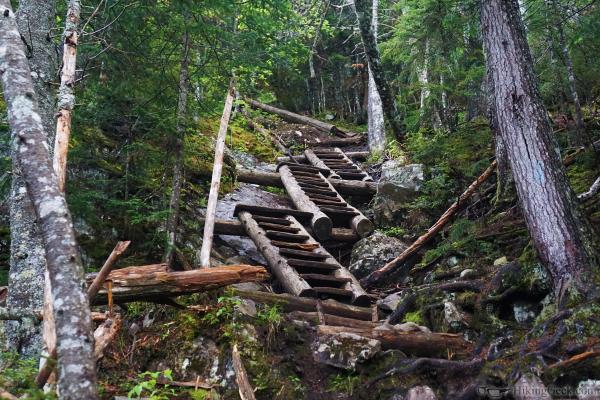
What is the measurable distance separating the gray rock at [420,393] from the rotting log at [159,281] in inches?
89.7

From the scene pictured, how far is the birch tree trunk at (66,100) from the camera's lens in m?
4.69

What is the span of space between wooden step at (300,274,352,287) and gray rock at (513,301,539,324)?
2.86 m

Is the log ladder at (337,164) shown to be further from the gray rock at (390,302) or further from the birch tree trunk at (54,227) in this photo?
the birch tree trunk at (54,227)

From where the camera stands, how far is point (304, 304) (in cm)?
702

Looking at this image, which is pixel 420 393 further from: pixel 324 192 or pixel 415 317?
pixel 324 192

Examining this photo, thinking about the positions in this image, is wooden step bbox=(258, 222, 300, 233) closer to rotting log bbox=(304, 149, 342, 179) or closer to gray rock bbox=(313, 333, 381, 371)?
rotting log bbox=(304, 149, 342, 179)

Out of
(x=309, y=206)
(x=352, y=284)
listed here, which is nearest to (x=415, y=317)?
(x=352, y=284)

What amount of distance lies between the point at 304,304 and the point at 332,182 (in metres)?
6.39

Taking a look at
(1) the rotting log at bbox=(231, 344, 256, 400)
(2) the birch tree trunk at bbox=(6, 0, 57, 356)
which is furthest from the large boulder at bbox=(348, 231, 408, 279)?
(2) the birch tree trunk at bbox=(6, 0, 57, 356)

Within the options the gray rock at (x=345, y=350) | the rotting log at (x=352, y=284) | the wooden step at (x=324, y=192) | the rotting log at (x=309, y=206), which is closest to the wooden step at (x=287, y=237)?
the rotting log at (x=309, y=206)

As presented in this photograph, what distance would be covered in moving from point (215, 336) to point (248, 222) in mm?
4250

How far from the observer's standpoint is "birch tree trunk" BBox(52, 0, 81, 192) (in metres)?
4.69

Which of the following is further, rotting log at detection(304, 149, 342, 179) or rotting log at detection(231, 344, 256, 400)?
rotting log at detection(304, 149, 342, 179)

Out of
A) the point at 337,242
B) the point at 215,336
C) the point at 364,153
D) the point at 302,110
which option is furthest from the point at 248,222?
the point at 302,110
